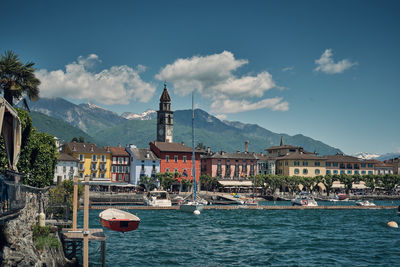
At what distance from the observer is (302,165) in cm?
12288

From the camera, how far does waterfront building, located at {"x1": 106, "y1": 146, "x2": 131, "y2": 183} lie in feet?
350

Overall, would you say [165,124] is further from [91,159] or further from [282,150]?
[282,150]

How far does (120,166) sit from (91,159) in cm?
785

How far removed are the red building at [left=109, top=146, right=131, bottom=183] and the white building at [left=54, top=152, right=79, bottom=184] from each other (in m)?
10.6

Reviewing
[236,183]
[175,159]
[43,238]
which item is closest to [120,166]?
[175,159]

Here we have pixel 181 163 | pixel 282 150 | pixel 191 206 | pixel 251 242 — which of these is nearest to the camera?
pixel 251 242

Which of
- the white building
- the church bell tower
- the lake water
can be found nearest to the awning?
the church bell tower

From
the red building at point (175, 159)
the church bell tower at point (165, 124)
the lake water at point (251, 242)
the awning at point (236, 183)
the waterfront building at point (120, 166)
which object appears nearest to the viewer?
the lake water at point (251, 242)

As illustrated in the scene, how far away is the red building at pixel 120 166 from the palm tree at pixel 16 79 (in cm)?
7062

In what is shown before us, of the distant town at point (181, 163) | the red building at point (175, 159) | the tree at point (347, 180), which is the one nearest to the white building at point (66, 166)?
the distant town at point (181, 163)

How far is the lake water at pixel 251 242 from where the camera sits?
3291 centimetres

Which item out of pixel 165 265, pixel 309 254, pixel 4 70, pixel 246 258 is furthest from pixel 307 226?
pixel 4 70

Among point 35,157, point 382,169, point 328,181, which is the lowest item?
point 328,181

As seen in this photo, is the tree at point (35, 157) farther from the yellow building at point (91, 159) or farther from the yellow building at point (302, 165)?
the yellow building at point (302, 165)
